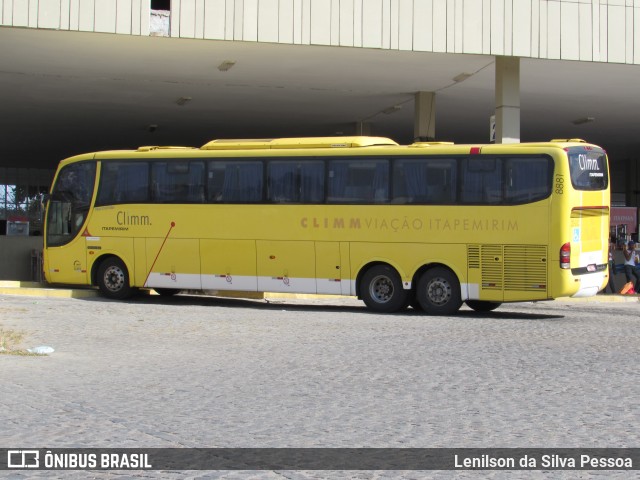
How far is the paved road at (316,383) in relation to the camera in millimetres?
7395

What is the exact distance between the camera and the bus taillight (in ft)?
59.9

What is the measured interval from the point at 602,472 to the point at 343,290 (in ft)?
45.6

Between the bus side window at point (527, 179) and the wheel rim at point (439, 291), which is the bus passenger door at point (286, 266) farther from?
the bus side window at point (527, 179)

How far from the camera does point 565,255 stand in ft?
59.9

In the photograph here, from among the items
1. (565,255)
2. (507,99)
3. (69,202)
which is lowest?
(565,255)

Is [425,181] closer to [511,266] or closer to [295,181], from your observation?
[511,266]

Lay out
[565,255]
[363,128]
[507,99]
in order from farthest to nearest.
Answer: [363,128] < [507,99] < [565,255]

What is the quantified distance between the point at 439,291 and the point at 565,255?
2.56 meters

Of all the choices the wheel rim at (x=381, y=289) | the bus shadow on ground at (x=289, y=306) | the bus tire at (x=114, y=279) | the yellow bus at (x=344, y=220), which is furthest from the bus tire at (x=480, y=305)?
the bus tire at (x=114, y=279)

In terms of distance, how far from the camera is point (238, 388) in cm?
973

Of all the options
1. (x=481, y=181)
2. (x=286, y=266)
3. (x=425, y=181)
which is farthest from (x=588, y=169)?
(x=286, y=266)

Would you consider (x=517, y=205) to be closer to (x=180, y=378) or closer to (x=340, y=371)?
(x=340, y=371)

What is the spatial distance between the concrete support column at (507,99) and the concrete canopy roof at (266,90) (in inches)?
18.7

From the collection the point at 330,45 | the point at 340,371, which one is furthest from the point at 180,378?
the point at 330,45
